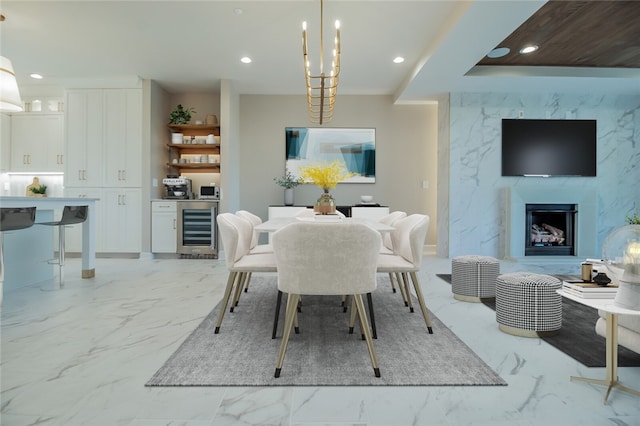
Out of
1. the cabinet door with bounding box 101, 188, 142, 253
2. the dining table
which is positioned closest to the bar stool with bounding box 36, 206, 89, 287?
the cabinet door with bounding box 101, 188, 142, 253

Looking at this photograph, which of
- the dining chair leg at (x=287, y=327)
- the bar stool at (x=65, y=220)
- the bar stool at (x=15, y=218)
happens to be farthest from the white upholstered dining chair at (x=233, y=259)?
the bar stool at (x=65, y=220)

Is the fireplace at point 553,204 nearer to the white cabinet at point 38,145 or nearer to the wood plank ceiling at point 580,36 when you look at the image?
the wood plank ceiling at point 580,36

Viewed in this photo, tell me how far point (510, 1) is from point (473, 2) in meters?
0.28

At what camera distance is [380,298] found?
3307 millimetres

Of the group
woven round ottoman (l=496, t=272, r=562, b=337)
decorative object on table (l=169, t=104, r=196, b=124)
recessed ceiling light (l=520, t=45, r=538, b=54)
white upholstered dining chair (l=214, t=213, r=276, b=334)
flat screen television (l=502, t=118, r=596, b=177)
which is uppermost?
recessed ceiling light (l=520, t=45, r=538, b=54)

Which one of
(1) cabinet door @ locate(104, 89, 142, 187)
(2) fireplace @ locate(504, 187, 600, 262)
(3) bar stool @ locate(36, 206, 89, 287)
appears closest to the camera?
(3) bar stool @ locate(36, 206, 89, 287)

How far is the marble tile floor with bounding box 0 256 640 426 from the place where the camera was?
1.43 m

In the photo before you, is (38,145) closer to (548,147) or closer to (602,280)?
(602,280)

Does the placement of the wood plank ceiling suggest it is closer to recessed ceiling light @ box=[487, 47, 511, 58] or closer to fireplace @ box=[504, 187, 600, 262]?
recessed ceiling light @ box=[487, 47, 511, 58]

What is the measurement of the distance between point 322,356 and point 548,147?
5357mm

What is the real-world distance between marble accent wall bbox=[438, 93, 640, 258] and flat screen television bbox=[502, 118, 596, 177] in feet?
0.33

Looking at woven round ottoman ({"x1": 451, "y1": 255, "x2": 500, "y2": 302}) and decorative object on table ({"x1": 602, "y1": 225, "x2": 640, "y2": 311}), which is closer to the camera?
decorative object on table ({"x1": 602, "y1": 225, "x2": 640, "y2": 311})

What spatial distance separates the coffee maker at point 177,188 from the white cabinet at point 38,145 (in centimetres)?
192

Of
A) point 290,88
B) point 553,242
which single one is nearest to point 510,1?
point 290,88
